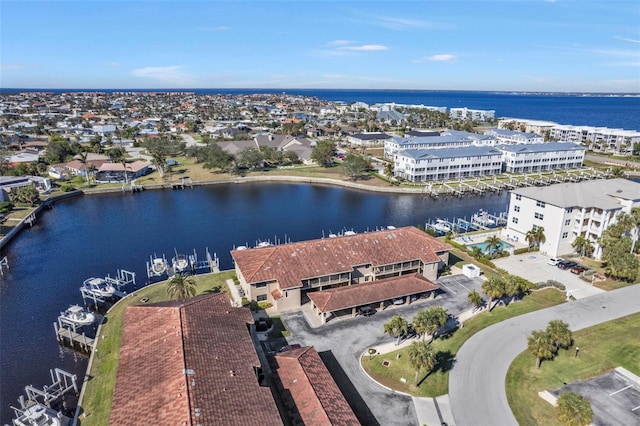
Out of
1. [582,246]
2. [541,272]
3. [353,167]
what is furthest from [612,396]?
[353,167]

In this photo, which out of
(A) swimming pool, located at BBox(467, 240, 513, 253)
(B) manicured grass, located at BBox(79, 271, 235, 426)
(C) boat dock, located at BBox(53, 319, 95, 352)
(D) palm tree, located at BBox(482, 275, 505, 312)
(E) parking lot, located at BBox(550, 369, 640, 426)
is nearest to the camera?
(E) parking lot, located at BBox(550, 369, 640, 426)

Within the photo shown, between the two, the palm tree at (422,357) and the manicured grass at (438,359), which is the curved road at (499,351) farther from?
the palm tree at (422,357)

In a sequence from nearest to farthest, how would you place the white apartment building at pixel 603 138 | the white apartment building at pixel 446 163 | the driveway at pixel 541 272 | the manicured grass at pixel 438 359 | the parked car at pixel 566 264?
1. the manicured grass at pixel 438 359
2. the driveway at pixel 541 272
3. the parked car at pixel 566 264
4. the white apartment building at pixel 446 163
5. the white apartment building at pixel 603 138

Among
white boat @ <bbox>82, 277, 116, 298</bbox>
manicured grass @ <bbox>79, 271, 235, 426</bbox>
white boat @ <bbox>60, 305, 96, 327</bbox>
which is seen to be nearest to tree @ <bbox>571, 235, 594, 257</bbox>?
manicured grass @ <bbox>79, 271, 235, 426</bbox>

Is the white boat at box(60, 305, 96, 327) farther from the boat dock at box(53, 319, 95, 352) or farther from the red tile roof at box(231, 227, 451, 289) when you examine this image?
the red tile roof at box(231, 227, 451, 289)

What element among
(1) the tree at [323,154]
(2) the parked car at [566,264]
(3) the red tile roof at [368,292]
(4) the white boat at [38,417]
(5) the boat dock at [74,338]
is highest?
(1) the tree at [323,154]

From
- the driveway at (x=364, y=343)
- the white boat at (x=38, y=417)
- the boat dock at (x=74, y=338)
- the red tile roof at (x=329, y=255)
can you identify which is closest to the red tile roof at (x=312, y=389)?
the driveway at (x=364, y=343)

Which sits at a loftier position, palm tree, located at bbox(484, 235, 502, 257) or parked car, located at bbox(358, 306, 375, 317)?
palm tree, located at bbox(484, 235, 502, 257)

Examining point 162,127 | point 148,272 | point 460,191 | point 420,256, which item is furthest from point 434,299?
point 162,127
